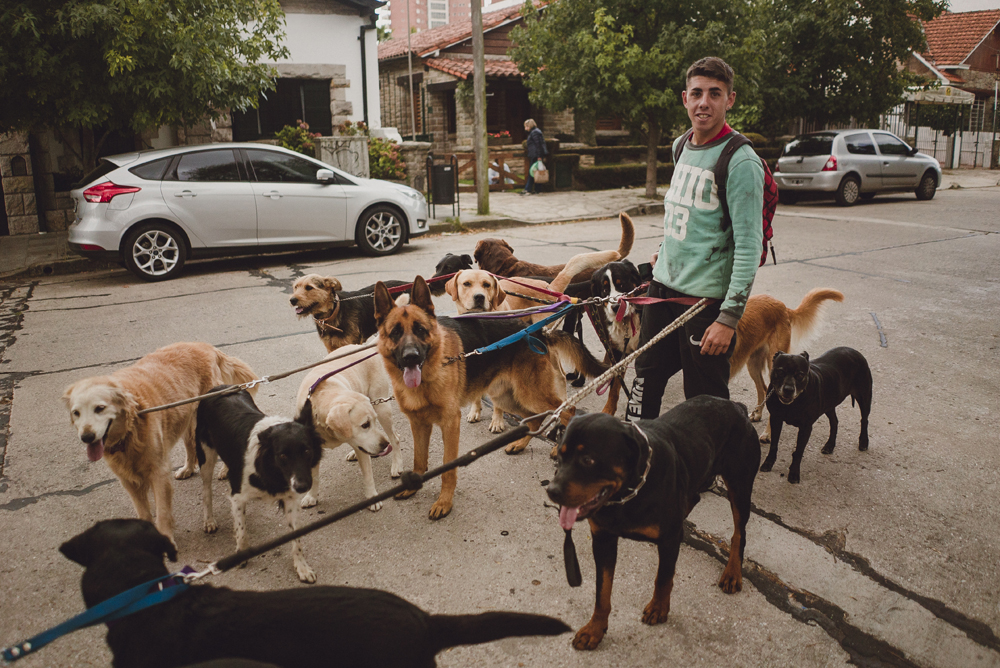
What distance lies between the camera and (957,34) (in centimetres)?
3684

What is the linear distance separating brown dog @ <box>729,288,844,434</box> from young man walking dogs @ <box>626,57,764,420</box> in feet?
3.72

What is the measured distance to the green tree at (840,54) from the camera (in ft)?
67.3

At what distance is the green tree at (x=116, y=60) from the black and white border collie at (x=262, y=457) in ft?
28.5

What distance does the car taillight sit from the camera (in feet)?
30.9

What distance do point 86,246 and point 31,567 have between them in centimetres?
750

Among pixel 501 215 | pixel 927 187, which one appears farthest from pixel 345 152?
pixel 927 187

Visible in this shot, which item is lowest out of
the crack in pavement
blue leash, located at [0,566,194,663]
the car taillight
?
the crack in pavement

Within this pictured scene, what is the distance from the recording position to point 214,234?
10141mm

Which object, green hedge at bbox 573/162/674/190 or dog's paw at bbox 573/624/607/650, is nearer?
dog's paw at bbox 573/624/607/650

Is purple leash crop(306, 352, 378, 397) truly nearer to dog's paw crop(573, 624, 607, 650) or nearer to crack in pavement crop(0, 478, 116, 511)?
crack in pavement crop(0, 478, 116, 511)

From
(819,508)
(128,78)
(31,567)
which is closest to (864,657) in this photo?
(819,508)

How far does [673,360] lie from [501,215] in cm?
1267

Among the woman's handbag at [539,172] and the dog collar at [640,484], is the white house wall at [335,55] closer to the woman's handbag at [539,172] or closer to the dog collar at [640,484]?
the woman's handbag at [539,172]

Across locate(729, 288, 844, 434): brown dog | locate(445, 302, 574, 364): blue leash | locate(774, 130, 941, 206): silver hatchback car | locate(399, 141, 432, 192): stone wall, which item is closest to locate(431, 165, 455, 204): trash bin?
locate(399, 141, 432, 192): stone wall
